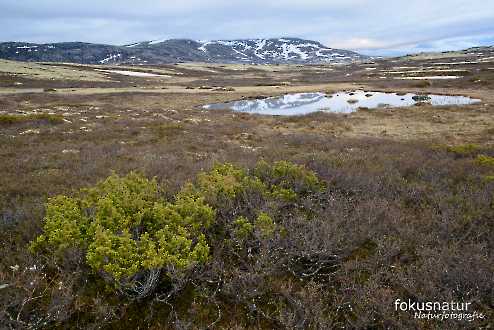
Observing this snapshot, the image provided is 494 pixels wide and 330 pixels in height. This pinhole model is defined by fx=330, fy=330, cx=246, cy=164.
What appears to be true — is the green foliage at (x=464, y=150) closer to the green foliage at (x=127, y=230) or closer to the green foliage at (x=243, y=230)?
the green foliage at (x=243, y=230)

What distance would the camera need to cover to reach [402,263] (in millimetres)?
6180

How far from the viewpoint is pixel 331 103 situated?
4253cm

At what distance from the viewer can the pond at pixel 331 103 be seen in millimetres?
36981

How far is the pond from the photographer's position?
1456 inches

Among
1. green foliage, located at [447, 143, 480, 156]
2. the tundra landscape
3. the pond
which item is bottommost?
the tundra landscape

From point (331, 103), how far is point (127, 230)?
39937 mm

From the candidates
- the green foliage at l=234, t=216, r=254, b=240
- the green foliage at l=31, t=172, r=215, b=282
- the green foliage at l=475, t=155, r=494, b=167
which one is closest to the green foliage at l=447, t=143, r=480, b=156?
the green foliage at l=475, t=155, r=494, b=167

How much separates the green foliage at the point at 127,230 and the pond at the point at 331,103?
1153 inches

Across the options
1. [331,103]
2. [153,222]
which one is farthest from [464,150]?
[331,103]

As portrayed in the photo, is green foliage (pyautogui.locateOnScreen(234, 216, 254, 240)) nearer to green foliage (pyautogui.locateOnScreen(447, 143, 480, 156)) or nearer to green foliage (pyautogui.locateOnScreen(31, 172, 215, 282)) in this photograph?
green foliage (pyautogui.locateOnScreen(31, 172, 215, 282))

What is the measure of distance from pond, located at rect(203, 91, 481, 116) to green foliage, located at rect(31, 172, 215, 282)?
29275mm

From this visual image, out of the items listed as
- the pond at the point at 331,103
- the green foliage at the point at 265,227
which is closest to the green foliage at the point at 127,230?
the green foliage at the point at 265,227

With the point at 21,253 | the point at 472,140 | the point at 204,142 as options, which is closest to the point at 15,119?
the point at 204,142

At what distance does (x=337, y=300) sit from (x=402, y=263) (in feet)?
6.03
